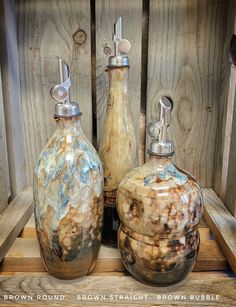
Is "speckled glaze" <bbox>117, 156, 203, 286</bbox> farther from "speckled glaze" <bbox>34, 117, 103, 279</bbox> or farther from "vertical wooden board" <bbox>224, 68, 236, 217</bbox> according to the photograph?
"vertical wooden board" <bbox>224, 68, 236, 217</bbox>

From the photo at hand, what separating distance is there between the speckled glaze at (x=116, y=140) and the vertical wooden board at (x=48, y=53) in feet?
0.62

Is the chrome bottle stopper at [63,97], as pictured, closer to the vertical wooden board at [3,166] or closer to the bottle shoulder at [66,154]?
the bottle shoulder at [66,154]

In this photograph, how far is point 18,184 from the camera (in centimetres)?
78

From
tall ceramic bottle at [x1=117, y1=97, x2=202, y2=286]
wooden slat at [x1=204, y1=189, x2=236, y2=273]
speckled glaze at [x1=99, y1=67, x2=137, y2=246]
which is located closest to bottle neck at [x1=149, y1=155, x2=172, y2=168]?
tall ceramic bottle at [x1=117, y1=97, x2=202, y2=286]

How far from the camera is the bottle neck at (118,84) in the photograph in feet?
1.83

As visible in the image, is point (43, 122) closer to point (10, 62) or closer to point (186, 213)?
point (10, 62)

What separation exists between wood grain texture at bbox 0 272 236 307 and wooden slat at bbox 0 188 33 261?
0.07 meters

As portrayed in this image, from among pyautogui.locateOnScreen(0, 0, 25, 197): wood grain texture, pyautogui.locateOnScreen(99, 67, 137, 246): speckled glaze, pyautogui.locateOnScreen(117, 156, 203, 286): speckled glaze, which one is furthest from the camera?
pyautogui.locateOnScreen(0, 0, 25, 197): wood grain texture

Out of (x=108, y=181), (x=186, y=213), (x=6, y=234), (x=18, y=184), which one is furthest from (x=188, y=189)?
(x=18, y=184)

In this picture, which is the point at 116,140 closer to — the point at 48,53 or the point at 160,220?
the point at 160,220

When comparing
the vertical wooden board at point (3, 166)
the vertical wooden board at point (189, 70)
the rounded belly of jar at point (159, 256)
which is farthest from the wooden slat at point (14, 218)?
the vertical wooden board at point (189, 70)

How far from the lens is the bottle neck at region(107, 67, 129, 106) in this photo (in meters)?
0.56

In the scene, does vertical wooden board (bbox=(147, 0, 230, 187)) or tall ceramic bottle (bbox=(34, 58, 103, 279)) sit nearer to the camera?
tall ceramic bottle (bbox=(34, 58, 103, 279))

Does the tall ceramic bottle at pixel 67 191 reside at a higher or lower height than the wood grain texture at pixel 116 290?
higher
